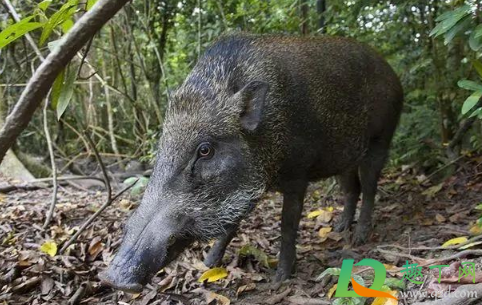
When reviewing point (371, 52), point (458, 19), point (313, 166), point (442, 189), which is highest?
point (458, 19)

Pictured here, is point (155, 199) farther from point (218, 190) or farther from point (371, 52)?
point (371, 52)

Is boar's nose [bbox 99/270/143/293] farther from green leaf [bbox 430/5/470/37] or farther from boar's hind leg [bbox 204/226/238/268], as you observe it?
green leaf [bbox 430/5/470/37]

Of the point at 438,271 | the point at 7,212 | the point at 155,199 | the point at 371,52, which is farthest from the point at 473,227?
the point at 7,212

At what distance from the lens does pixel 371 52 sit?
4359 mm

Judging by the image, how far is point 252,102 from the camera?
9.87 ft

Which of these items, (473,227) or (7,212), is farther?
(7,212)

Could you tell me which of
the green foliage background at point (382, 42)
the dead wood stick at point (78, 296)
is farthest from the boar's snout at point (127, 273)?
the green foliage background at point (382, 42)

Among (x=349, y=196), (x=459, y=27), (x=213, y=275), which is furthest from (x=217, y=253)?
(x=459, y=27)

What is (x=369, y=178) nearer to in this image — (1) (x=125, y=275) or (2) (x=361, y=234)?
(2) (x=361, y=234)

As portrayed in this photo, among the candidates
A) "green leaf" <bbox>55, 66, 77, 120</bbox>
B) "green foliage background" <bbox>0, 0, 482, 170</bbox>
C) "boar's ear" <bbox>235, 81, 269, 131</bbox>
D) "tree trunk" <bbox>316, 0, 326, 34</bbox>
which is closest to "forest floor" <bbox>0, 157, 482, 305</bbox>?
"green foliage background" <bbox>0, 0, 482, 170</bbox>

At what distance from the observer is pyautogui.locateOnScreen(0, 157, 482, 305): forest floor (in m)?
2.82

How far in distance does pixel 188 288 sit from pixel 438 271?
150 centimetres

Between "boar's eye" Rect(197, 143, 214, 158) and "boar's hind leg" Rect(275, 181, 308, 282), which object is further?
"boar's hind leg" Rect(275, 181, 308, 282)

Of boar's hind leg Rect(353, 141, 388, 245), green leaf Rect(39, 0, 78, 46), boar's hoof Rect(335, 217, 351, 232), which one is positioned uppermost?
green leaf Rect(39, 0, 78, 46)
